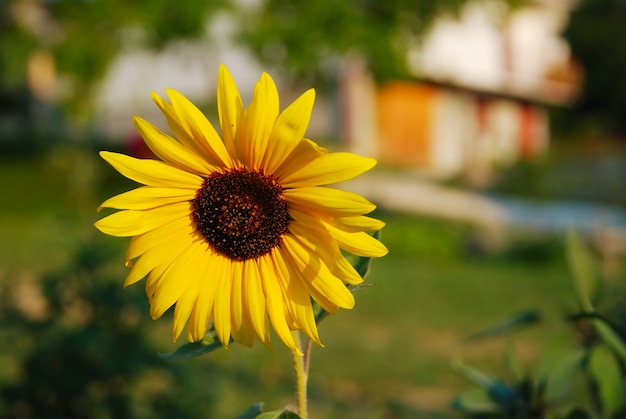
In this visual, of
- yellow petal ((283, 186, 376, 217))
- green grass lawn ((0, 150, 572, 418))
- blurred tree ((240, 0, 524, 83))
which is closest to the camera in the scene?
yellow petal ((283, 186, 376, 217))

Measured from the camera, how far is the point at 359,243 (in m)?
1.17

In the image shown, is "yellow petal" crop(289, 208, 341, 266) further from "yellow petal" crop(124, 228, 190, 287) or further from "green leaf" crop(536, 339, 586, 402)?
"green leaf" crop(536, 339, 586, 402)

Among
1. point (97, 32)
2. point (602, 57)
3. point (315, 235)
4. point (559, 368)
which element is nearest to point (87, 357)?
point (559, 368)

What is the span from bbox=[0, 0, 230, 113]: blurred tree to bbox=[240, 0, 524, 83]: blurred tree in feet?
2.88

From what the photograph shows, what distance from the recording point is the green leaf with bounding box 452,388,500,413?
1773mm

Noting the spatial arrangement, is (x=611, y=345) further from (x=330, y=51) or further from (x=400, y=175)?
(x=400, y=175)

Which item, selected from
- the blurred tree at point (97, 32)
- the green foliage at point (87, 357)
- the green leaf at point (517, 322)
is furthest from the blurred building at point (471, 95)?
the green leaf at point (517, 322)

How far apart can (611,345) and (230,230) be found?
0.79 m

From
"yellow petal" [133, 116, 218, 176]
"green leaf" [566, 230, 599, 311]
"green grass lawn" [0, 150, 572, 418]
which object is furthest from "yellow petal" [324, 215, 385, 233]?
"green grass lawn" [0, 150, 572, 418]

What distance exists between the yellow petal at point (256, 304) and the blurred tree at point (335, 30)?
11218 mm

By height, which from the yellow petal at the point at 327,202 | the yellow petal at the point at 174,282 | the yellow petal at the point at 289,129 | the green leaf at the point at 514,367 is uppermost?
the yellow petal at the point at 289,129

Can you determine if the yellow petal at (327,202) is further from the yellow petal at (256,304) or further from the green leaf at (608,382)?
the green leaf at (608,382)

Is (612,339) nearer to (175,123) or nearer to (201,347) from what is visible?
(201,347)

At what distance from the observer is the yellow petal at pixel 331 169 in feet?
3.74
